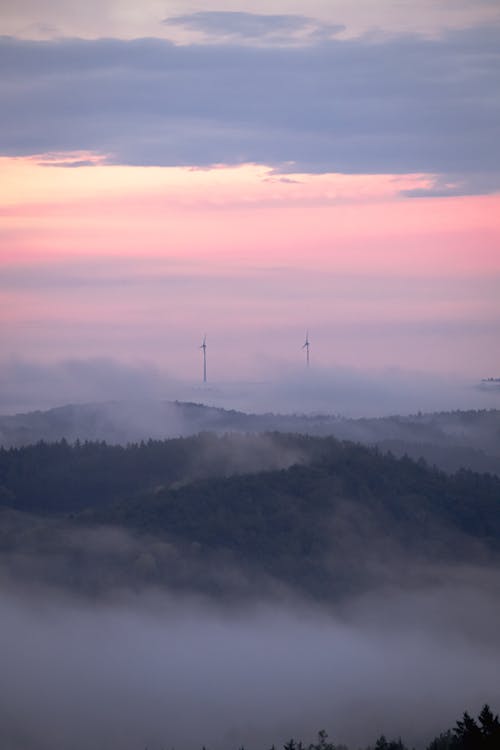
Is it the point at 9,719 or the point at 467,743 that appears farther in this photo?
the point at 9,719

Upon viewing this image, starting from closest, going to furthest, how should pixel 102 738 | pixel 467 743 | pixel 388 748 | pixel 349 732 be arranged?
pixel 467 743 → pixel 388 748 → pixel 349 732 → pixel 102 738

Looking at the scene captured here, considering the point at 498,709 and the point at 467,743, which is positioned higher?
the point at 467,743

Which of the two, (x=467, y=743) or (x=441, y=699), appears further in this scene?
(x=441, y=699)

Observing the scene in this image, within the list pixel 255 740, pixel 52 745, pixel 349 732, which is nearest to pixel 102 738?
pixel 52 745

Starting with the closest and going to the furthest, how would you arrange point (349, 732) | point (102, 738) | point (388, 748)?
point (388, 748) → point (349, 732) → point (102, 738)

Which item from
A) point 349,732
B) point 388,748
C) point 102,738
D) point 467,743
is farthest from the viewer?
point 102,738

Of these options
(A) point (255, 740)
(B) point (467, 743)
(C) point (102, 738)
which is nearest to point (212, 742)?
(A) point (255, 740)

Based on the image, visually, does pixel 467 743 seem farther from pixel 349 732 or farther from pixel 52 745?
pixel 52 745

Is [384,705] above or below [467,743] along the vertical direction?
below

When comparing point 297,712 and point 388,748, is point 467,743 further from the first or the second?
point 297,712
